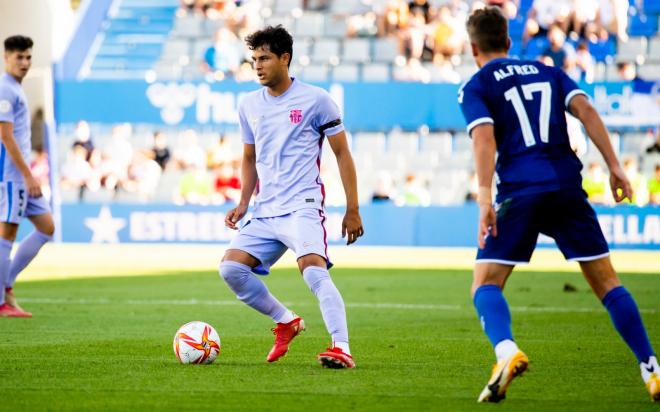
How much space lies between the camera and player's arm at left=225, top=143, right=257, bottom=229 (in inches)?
303

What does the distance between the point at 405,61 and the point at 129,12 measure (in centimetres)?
876

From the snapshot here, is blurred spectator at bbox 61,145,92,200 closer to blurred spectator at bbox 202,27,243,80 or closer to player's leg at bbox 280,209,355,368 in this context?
blurred spectator at bbox 202,27,243,80

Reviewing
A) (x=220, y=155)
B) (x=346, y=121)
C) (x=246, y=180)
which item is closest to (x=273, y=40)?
(x=246, y=180)

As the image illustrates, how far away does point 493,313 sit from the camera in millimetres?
5867

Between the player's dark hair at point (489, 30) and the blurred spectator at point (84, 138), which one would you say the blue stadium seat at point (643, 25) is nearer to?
the blurred spectator at point (84, 138)

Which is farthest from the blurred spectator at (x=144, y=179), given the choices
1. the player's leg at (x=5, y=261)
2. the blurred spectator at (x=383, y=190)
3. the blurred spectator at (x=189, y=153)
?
the player's leg at (x=5, y=261)

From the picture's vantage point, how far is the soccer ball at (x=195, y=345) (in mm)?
7496

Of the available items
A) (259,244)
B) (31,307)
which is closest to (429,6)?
Result: (31,307)

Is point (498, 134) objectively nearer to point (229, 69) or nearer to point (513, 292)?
point (513, 292)

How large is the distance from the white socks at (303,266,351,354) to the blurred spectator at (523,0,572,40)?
2010 centimetres

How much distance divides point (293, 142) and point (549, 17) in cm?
2018

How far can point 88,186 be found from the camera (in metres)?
26.8

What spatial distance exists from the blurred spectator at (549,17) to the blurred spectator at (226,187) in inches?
290

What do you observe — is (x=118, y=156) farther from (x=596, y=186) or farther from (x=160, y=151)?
(x=596, y=186)
